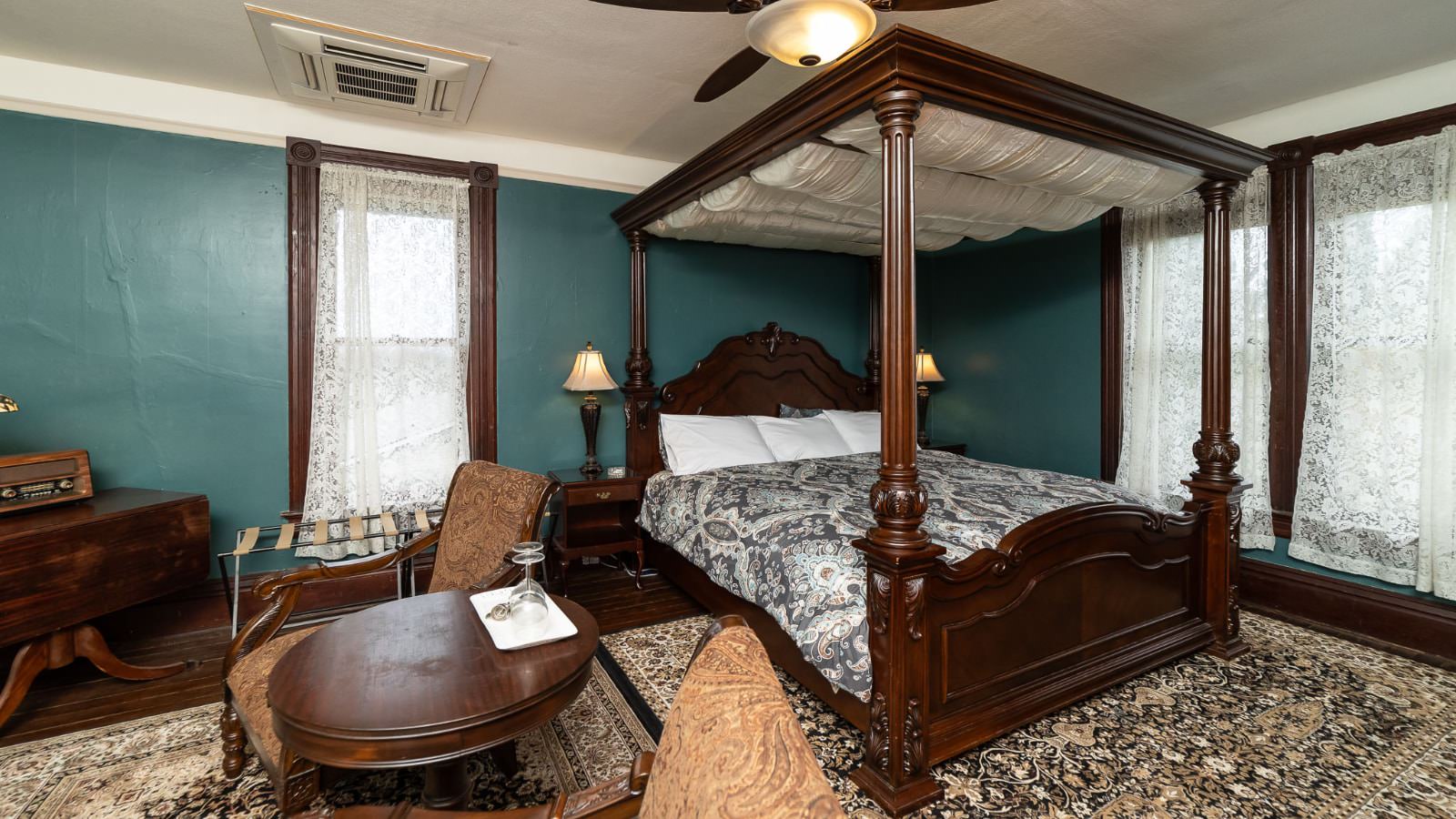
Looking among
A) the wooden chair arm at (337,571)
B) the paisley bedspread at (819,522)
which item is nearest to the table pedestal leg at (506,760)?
the wooden chair arm at (337,571)

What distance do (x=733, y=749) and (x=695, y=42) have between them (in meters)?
2.72

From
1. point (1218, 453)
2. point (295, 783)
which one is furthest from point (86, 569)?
point (1218, 453)

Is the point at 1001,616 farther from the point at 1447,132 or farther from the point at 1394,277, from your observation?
the point at 1447,132

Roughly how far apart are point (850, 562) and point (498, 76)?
2.66 m

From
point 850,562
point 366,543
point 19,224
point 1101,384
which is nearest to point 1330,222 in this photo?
point 1101,384

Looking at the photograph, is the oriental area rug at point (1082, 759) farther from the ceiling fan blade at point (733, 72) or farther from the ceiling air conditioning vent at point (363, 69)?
the ceiling air conditioning vent at point (363, 69)

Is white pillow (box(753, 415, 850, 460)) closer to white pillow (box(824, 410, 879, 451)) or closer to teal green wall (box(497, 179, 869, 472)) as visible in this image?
white pillow (box(824, 410, 879, 451))

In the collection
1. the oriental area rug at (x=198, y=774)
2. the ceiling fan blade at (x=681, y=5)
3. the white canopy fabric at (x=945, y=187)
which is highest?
the ceiling fan blade at (x=681, y=5)

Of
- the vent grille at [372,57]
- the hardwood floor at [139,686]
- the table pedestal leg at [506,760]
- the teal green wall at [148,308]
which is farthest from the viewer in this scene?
the teal green wall at [148,308]

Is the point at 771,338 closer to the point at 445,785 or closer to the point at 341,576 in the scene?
the point at 341,576

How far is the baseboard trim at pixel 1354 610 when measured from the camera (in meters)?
2.89

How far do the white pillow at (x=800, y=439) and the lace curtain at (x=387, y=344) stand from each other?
1819 millimetres

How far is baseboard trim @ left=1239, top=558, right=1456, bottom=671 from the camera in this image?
2.89 m

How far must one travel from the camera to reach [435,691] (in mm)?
1394
